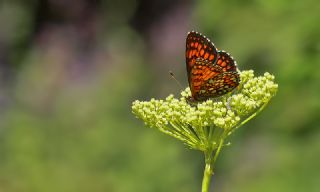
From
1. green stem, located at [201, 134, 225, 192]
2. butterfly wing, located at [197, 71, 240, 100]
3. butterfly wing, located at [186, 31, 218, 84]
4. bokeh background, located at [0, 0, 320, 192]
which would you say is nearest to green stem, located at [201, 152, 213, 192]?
green stem, located at [201, 134, 225, 192]

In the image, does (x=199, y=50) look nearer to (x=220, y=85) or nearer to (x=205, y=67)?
(x=205, y=67)

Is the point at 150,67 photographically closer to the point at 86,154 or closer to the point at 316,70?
the point at 86,154

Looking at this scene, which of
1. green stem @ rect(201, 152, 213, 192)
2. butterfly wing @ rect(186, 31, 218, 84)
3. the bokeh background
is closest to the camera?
green stem @ rect(201, 152, 213, 192)

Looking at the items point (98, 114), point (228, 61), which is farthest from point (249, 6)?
point (228, 61)

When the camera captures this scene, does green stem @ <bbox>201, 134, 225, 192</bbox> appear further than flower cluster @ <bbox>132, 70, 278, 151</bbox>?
No

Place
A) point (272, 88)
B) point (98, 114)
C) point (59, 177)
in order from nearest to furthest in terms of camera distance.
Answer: point (272, 88) → point (59, 177) → point (98, 114)

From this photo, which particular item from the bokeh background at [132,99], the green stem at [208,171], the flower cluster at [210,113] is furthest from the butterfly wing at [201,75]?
the bokeh background at [132,99]

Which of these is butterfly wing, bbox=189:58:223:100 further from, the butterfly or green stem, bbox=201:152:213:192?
green stem, bbox=201:152:213:192
